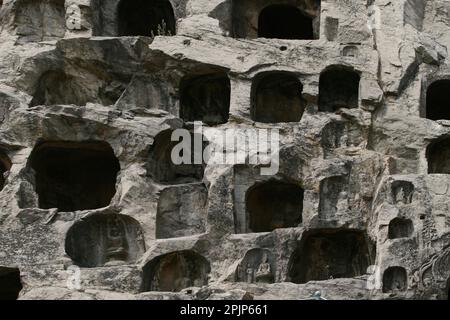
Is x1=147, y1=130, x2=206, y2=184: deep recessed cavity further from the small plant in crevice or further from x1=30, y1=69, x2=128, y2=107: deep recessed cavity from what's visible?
the small plant in crevice

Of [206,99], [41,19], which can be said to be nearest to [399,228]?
[206,99]

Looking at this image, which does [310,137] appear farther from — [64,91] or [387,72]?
[64,91]

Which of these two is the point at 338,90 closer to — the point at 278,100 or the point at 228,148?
A: the point at 278,100

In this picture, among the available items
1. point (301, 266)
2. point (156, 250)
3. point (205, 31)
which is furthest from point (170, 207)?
point (205, 31)

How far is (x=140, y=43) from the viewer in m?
26.5

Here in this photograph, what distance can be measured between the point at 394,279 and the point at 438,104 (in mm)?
7239

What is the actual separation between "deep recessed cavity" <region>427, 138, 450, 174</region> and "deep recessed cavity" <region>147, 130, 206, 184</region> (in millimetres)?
4988

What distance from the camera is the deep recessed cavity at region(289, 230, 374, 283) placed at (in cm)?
2388

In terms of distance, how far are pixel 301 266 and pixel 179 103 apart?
5082 mm

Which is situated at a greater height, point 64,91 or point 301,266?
point 64,91

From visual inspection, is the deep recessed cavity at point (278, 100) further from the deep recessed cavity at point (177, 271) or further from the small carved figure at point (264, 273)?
the small carved figure at point (264, 273)

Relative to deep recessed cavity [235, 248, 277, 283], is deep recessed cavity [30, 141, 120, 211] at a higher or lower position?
higher

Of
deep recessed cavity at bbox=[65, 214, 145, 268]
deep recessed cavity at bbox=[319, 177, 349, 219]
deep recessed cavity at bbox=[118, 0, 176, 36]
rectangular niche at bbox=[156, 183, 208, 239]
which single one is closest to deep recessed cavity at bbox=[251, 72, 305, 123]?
rectangular niche at bbox=[156, 183, 208, 239]

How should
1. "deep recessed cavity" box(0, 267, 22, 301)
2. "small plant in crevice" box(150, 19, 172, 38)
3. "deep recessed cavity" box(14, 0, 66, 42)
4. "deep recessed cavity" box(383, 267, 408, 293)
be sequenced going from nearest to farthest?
1. "deep recessed cavity" box(383, 267, 408, 293)
2. "deep recessed cavity" box(0, 267, 22, 301)
3. "small plant in crevice" box(150, 19, 172, 38)
4. "deep recessed cavity" box(14, 0, 66, 42)
